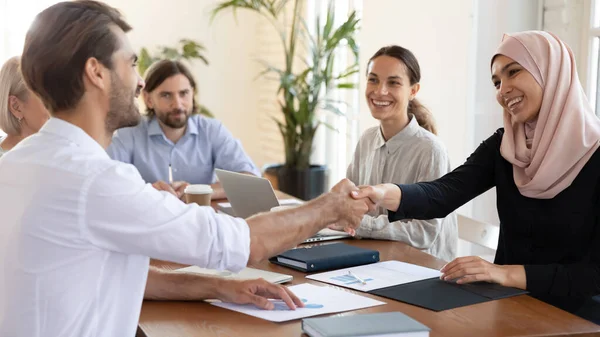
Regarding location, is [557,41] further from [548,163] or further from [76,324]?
[76,324]

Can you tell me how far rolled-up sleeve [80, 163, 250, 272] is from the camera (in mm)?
1453

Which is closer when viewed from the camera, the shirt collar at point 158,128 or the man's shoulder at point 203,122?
the shirt collar at point 158,128

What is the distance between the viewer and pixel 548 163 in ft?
7.36

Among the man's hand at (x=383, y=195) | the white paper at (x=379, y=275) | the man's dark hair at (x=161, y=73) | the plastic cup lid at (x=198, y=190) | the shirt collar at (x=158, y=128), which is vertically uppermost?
the man's dark hair at (x=161, y=73)

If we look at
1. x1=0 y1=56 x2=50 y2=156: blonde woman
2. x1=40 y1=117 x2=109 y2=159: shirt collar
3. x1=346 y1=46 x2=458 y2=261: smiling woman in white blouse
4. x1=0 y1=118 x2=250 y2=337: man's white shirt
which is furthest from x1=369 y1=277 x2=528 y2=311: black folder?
x1=0 y1=56 x2=50 y2=156: blonde woman

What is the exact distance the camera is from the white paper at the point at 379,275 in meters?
1.98

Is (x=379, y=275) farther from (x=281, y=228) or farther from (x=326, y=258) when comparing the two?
(x=281, y=228)

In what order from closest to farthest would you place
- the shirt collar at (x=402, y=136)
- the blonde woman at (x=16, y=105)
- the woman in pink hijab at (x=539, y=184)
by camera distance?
the woman in pink hijab at (x=539, y=184) < the blonde woman at (x=16, y=105) < the shirt collar at (x=402, y=136)

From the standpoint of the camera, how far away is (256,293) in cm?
183

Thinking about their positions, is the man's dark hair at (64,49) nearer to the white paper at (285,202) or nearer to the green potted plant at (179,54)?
the white paper at (285,202)

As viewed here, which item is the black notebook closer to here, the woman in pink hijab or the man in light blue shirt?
the woman in pink hijab

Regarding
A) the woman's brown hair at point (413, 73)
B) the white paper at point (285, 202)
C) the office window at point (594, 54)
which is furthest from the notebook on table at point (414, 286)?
the office window at point (594, 54)

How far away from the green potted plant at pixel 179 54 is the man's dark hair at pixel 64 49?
17.0ft

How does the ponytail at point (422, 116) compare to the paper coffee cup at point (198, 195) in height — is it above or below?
above
